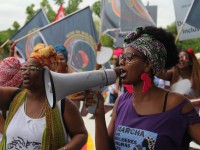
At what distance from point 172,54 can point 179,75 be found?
310 centimetres

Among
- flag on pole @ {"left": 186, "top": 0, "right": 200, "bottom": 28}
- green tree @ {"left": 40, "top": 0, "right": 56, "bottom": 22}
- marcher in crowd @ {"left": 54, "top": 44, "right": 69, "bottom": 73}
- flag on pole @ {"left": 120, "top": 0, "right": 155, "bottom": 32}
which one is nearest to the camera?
marcher in crowd @ {"left": 54, "top": 44, "right": 69, "bottom": 73}

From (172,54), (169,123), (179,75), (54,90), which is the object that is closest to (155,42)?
(172,54)

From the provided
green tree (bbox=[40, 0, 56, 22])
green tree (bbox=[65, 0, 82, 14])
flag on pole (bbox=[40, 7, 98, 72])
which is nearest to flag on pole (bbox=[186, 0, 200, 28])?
flag on pole (bbox=[40, 7, 98, 72])

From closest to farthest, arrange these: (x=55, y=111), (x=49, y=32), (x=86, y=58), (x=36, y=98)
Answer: (x=55, y=111) → (x=36, y=98) → (x=86, y=58) → (x=49, y=32)

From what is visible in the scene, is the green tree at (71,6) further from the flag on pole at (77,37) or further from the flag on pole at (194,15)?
the flag on pole at (194,15)

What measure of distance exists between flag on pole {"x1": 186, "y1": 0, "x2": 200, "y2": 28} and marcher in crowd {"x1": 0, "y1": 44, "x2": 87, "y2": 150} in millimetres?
3553

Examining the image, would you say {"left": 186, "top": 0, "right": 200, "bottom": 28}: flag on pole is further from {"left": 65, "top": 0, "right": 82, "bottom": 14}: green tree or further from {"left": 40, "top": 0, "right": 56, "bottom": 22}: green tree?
{"left": 40, "top": 0, "right": 56, "bottom": 22}: green tree

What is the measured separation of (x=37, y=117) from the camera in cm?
239

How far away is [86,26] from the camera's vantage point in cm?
666

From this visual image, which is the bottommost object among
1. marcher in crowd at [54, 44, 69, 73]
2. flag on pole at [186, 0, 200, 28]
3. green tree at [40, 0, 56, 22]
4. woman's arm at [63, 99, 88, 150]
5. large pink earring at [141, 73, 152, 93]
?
woman's arm at [63, 99, 88, 150]

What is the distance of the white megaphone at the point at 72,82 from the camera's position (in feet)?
6.48

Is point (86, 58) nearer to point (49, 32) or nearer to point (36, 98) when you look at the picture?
point (49, 32)

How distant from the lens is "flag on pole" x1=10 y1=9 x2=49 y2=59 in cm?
784

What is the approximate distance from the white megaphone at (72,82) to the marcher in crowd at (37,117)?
0.35m
